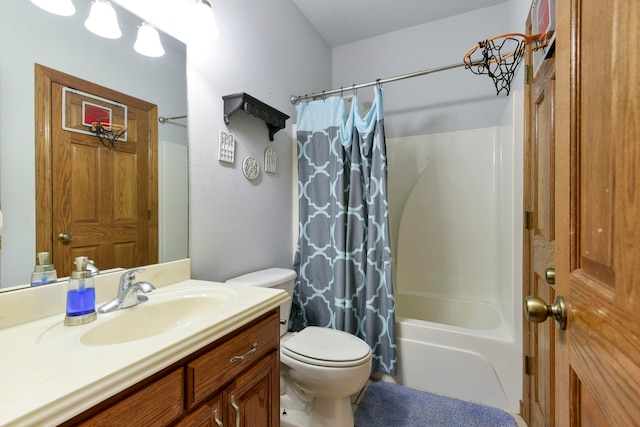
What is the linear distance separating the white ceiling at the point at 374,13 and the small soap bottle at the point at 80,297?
89.0 inches

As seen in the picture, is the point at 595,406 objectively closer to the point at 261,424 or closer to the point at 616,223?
the point at 616,223

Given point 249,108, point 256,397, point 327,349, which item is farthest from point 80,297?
point 249,108

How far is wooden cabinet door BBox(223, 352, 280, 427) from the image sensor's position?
81 centimetres

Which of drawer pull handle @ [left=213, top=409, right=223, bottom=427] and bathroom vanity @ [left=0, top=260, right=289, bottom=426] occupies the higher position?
bathroom vanity @ [left=0, top=260, right=289, bottom=426]

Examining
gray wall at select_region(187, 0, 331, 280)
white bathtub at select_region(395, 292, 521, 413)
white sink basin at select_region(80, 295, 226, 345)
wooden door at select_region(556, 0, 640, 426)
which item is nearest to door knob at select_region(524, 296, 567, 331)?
wooden door at select_region(556, 0, 640, 426)

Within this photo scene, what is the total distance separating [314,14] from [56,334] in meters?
2.55

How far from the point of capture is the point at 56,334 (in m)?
0.70

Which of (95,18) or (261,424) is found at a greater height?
(95,18)

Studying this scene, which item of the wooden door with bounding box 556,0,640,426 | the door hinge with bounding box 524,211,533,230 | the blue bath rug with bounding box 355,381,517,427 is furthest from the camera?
the blue bath rug with bounding box 355,381,517,427

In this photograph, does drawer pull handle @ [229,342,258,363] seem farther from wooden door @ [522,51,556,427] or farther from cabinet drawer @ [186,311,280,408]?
wooden door @ [522,51,556,427]

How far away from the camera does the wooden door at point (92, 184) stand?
0.85m

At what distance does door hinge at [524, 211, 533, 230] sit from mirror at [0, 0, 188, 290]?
1702mm

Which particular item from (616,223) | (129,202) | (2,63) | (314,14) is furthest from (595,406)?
(314,14)

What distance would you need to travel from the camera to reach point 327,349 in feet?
4.44
